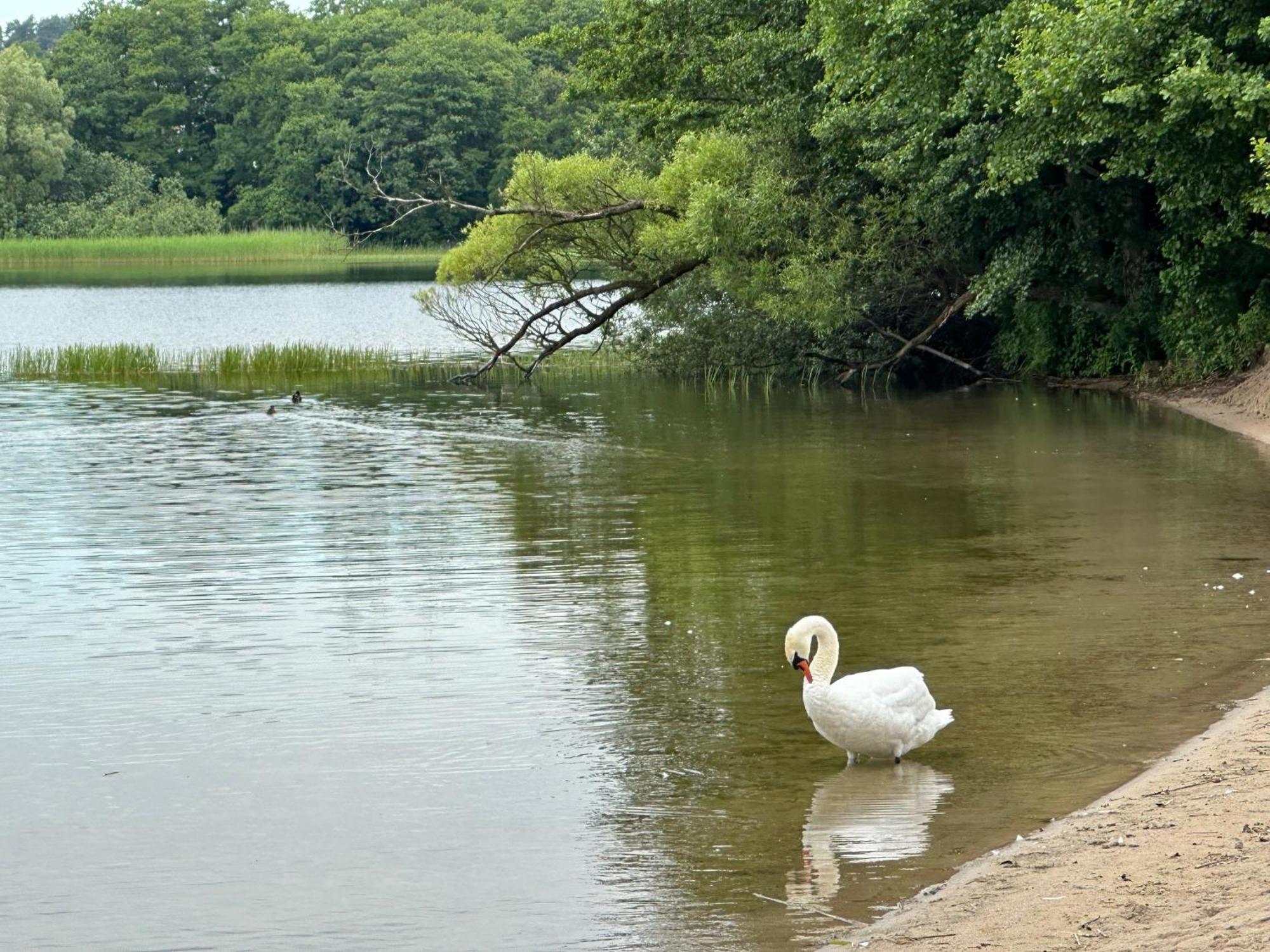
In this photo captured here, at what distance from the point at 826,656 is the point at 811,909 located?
2.20 m

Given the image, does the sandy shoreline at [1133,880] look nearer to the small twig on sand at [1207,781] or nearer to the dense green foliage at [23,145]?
the small twig on sand at [1207,781]

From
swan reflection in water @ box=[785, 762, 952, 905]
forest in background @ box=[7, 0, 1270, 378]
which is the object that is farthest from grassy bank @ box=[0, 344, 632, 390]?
swan reflection in water @ box=[785, 762, 952, 905]

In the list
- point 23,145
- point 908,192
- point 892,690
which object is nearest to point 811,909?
point 892,690

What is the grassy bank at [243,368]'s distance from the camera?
113 feet

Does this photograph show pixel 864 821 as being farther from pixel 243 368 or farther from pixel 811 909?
pixel 243 368

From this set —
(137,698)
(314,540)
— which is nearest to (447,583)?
(314,540)

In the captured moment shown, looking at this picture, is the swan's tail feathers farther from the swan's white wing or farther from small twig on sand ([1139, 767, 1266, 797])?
small twig on sand ([1139, 767, 1266, 797])

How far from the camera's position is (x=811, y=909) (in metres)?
6.93

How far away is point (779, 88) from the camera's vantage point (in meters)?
29.3

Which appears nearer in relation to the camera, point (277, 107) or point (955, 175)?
point (955, 175)

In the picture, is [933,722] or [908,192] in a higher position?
[908,192]

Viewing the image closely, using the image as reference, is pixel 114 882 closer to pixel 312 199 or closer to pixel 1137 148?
pixel 1137 148

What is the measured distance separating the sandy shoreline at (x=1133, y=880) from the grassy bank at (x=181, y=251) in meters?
82.3

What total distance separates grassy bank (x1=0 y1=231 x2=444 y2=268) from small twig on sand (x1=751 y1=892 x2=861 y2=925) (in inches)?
3255
